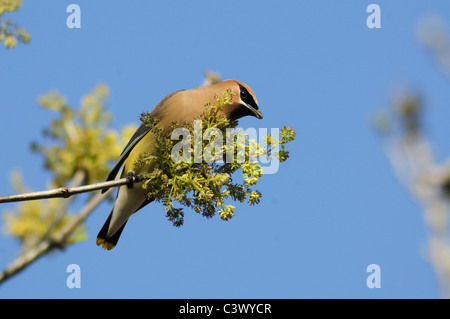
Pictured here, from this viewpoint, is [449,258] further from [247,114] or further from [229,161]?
[247,114]

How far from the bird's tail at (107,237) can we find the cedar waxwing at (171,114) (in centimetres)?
20

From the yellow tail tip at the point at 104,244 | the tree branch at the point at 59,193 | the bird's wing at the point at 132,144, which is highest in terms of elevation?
the bird's wing at the point at 132,144

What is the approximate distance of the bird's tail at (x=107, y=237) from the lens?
6230mm

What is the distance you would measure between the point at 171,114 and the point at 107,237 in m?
1.66

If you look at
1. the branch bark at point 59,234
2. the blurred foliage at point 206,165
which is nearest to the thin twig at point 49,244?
the branch bark at point 59,234

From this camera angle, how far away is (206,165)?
4.44 meters

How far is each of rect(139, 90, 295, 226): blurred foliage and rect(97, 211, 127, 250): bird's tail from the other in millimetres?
1831

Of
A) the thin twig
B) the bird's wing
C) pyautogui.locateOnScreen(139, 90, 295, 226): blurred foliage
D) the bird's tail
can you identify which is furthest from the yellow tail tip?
pyautogui.locateOnScreen(139, 90, 295, 226): blurred foliage

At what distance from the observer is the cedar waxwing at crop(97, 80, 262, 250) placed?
17.7ft

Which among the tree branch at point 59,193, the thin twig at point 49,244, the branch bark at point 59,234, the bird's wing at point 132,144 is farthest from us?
the bird's wing at point 132,144

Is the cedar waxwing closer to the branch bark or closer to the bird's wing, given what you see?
the bird's wing

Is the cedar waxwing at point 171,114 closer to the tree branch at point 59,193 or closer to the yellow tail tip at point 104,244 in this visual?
the yellow tail tip at point 104,244
